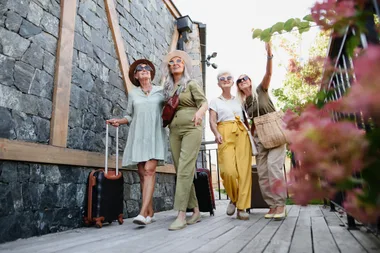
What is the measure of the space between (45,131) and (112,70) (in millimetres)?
1445

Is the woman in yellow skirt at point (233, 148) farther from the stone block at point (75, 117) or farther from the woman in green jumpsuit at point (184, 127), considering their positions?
the stone block at point (75, 117)

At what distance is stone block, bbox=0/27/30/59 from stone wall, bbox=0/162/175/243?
85 centimetres

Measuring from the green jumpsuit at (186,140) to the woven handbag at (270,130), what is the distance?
0.63 metres

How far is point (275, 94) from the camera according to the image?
980 centimetres

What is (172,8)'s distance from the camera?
6477 mm

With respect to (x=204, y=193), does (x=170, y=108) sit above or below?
above

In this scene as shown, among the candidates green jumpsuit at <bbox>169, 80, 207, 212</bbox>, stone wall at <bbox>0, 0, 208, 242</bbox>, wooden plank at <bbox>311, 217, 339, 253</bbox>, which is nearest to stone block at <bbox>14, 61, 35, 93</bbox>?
stone wall at <bbox>0, 0, 208, 242</bbox>

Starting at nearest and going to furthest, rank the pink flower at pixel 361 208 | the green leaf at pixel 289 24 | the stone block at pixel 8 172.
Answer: the pink flower at pixel 361 208 < the green leaf at pixel 289 24 < the stone block at pixel 8 172

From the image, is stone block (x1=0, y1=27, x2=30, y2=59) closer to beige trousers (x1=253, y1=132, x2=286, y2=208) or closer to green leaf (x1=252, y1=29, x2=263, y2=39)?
green leaf (x1=252, y1=29, x2=263, y2=39)

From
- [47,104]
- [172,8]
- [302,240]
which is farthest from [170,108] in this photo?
[172,8]

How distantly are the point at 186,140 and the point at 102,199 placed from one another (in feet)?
3.10

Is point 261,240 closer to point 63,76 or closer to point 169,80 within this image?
point 169,80

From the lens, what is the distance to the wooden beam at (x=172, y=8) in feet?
20.5

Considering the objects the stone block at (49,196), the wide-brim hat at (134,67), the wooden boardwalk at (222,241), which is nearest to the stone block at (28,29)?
the wide-brim hat at (134,67)
